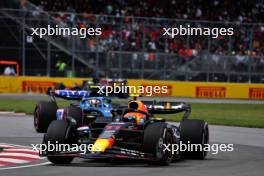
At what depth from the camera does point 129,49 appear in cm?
3675

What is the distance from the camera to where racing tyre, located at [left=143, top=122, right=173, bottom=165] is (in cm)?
1141

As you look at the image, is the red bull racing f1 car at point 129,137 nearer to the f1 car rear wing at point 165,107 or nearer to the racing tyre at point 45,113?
the f1 car rear wing at point 165,107

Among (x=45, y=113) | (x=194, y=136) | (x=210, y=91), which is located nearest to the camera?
(x=194, y=136)

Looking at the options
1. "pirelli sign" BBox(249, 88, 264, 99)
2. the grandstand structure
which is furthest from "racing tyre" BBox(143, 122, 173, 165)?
"pirelli sign" BBox(249, 88, 264, 99)

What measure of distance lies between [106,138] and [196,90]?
1130 inches

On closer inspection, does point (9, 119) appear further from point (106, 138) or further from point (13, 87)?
point (13, 87)

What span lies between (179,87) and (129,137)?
27404 mm

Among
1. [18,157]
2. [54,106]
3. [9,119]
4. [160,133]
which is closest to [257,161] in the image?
[160,133]

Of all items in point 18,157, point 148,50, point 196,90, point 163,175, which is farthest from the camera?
point 196,90

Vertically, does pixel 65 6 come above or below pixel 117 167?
above

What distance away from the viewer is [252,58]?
123ft

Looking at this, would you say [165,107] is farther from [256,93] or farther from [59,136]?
[256,93]

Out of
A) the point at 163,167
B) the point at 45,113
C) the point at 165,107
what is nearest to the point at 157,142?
the point at 163,167

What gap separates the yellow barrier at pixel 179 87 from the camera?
125 feet
